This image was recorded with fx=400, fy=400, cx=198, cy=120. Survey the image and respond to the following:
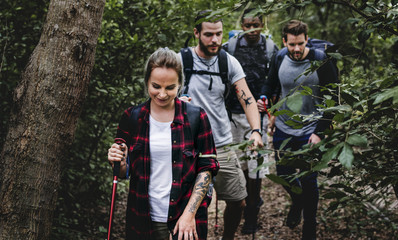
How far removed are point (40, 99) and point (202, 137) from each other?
1223 millimetres

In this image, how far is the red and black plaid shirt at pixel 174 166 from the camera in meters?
2.78

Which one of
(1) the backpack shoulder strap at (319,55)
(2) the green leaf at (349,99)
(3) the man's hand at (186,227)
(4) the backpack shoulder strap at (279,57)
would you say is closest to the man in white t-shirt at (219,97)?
(4) the backpack shoulder strap at (279,57)

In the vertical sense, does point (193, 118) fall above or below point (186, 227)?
above

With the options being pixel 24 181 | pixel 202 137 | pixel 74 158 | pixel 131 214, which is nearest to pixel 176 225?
pixel 131 214

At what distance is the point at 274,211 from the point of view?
6176mm

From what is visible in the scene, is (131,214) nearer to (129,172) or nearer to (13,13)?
(129,172)

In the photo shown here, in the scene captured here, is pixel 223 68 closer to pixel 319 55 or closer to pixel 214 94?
pixel 214 94

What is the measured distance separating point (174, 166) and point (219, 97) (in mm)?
1434

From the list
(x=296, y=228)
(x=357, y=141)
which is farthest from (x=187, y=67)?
(x=296, y=228)

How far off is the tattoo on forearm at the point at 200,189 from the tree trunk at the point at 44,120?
108 centimetres

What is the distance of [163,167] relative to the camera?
2.80 meters

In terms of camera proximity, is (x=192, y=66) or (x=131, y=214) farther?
(x=192, y=66)

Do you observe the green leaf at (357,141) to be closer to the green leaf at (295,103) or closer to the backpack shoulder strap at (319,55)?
the green leaf at (295,103)

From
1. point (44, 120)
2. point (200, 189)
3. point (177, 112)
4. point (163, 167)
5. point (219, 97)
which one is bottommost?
point (200, 189)
